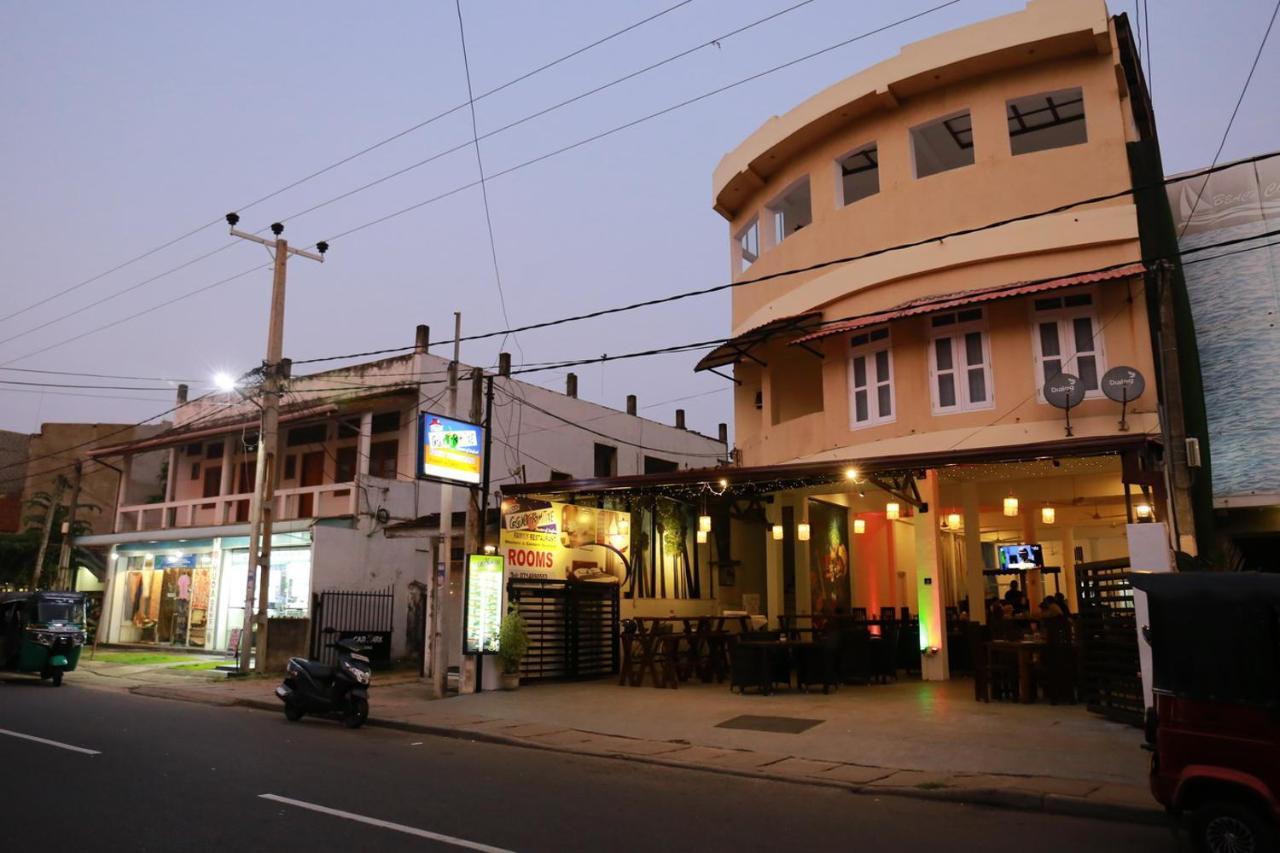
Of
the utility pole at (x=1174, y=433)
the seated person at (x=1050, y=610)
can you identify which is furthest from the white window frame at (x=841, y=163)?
the seated person at (x=1050, y=610)

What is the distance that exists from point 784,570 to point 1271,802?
16478 millimetres

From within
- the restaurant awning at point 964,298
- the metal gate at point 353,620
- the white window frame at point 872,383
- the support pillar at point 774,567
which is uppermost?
the restaurant awning at point 964,298

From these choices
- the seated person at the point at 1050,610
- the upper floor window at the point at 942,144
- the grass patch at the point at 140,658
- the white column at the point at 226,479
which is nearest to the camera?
the seated person at the point at 1050,610

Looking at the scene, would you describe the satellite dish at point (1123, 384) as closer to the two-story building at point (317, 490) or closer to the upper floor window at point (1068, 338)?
the upper floor window at point (1068, 338)

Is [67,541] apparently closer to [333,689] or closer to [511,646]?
[511,646]

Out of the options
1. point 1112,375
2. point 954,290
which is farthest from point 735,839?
point 954,290

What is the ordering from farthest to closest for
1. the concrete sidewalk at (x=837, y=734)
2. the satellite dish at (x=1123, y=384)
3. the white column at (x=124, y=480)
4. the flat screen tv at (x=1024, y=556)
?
the white column at (x=124, y=480) < the flat screen tv at (x=1024, y=556) < the satellite dish at (x=1123, y=384) < the concrete sidewalk at (x=837, y=734)

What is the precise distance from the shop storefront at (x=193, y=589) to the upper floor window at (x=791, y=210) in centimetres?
1453

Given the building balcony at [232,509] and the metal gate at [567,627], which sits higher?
the building balcony at [232,509]

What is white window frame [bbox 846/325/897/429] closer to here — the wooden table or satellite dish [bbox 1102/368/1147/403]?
satellite dish [bbox 1102/368/1147/403]

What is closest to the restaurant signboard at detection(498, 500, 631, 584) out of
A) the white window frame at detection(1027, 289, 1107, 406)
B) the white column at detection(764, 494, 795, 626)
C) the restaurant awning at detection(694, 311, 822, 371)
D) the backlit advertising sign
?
the backlit advertising sign

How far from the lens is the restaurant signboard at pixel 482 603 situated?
52.7 ft

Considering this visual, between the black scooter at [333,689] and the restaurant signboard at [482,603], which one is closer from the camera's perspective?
the black scooter at [333,689]

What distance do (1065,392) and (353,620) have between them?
16659 mm
